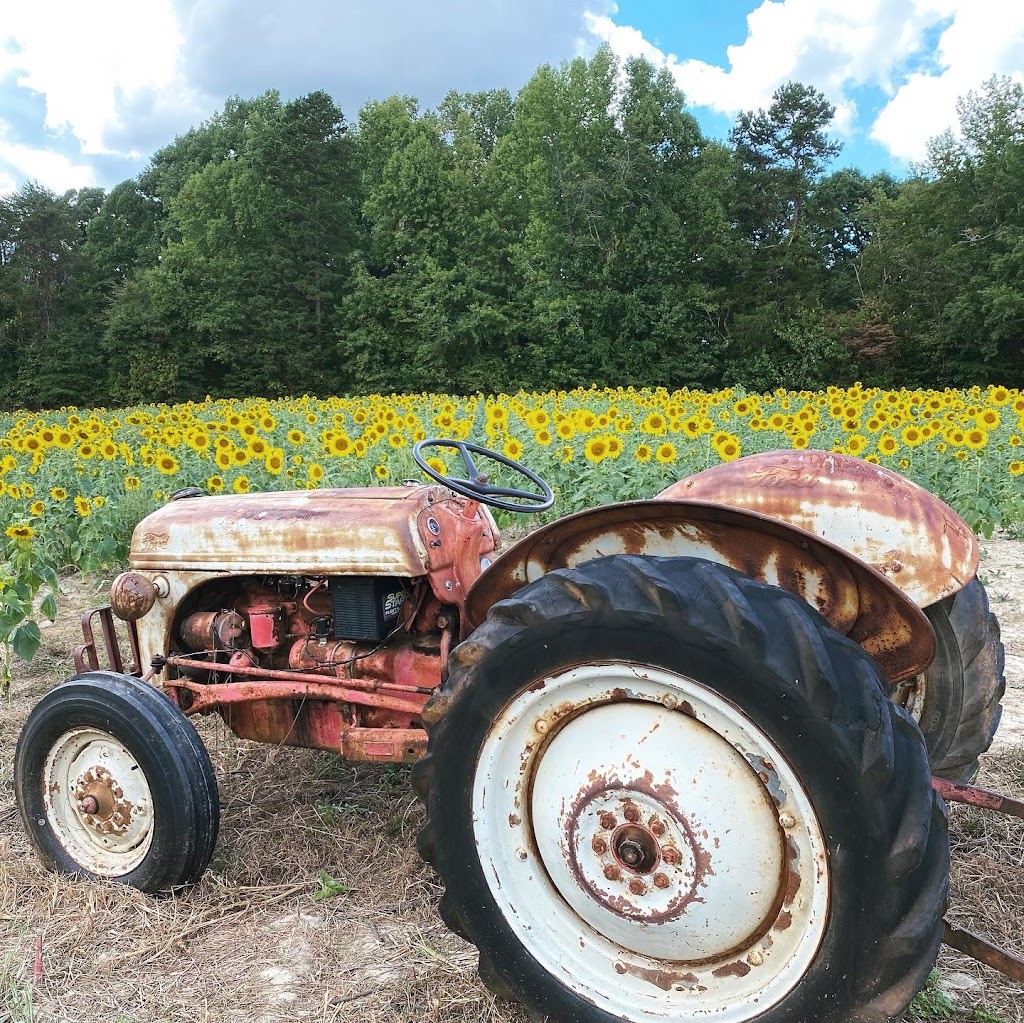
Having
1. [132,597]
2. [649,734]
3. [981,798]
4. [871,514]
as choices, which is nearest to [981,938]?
[981,798]

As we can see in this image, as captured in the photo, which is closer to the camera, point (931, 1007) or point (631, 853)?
point (631, 853)

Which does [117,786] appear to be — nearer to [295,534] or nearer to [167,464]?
[295,534]

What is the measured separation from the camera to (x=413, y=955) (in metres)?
2.14

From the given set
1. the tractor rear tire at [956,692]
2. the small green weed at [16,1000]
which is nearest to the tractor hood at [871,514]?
the tractor rear tire at [956,692]

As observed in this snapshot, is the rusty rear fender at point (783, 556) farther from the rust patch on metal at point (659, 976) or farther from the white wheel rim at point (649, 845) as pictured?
the rust patch on metal at point (659, 976)

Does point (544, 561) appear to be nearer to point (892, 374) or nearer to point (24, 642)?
point (24, 642)

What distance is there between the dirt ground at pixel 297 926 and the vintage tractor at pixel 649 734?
0.16 meters

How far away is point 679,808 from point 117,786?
1.75 metres

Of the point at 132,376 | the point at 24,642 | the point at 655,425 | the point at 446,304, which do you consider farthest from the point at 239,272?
the point at 24,642

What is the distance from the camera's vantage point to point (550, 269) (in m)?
30.5

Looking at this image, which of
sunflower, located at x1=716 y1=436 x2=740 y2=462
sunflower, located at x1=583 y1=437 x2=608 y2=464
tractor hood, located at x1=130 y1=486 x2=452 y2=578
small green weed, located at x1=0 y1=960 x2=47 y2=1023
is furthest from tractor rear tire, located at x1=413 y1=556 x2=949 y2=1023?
sunflower, located at x1=716 y1=436 x2=740 y2=462

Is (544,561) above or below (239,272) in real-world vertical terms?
below

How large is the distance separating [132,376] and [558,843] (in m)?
30.2

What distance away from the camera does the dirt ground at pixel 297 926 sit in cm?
198
